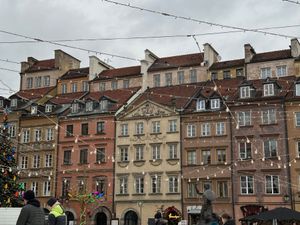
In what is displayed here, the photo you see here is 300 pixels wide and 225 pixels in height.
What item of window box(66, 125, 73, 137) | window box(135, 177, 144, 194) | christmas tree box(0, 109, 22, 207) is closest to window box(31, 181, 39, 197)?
window box(66, 125, 73, 137)

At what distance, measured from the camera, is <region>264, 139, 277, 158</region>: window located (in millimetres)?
39344

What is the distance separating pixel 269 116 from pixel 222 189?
677 centimetres

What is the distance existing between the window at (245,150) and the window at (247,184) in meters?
1.63

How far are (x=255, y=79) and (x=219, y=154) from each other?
7883 millimetres

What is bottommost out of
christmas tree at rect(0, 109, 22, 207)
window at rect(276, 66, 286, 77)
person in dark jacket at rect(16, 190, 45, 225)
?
person in dark jacket at rect(16, 190, 45, 225)

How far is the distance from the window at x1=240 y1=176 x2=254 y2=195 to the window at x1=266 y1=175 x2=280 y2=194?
121cm

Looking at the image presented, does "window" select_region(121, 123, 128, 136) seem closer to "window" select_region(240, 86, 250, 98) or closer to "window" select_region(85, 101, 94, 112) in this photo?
"window" select_region(85, 101, 94, 112)

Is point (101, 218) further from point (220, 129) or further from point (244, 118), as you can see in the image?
point (244, 118)

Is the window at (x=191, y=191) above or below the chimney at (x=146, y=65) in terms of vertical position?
below

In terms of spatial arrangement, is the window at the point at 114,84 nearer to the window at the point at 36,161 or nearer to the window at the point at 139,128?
the window at the point at 139,128

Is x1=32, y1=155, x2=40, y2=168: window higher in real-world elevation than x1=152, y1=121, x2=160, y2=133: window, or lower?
lower

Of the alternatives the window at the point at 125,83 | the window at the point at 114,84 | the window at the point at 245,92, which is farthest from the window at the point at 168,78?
the window at the point at 245,92

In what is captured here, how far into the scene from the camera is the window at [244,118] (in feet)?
133

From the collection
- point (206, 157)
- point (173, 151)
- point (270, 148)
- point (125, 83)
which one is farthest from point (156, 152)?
point (125, 83)
